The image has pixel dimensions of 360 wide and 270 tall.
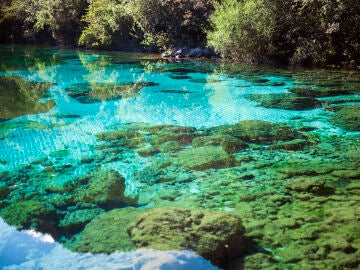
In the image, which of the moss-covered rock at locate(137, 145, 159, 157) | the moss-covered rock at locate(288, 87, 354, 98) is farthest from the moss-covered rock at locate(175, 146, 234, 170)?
the moss-covered rock at locate(288, 87, 354, 98)

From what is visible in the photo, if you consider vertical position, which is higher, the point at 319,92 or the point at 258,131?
the point at 319,92

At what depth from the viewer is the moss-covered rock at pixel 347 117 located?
301 inches

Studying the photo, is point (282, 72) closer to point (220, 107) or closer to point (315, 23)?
point (315, 23)

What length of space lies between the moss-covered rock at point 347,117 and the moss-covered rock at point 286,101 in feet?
2.26

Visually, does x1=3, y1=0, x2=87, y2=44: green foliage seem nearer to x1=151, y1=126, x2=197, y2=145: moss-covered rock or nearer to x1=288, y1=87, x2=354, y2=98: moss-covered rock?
x1=288, y1=87, x2=354, y2=98: moss-covered rock

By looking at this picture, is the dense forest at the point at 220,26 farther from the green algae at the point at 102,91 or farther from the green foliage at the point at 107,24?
the green algae at the point at 102,91

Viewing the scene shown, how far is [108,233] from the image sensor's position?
3959mm

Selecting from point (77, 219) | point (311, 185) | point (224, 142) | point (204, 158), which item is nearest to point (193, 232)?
point (77, 219)

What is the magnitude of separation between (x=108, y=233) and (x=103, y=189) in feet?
3.91

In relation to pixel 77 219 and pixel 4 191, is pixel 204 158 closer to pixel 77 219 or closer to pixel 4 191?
pixel 77 219

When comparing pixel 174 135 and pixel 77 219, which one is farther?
pixel 174 135

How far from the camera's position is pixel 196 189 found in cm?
499

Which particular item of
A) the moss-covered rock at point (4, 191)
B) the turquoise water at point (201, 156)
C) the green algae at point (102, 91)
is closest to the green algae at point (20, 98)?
the turquoise water at point (201, 156)

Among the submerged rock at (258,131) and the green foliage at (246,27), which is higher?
the green foliage at (246,27)
